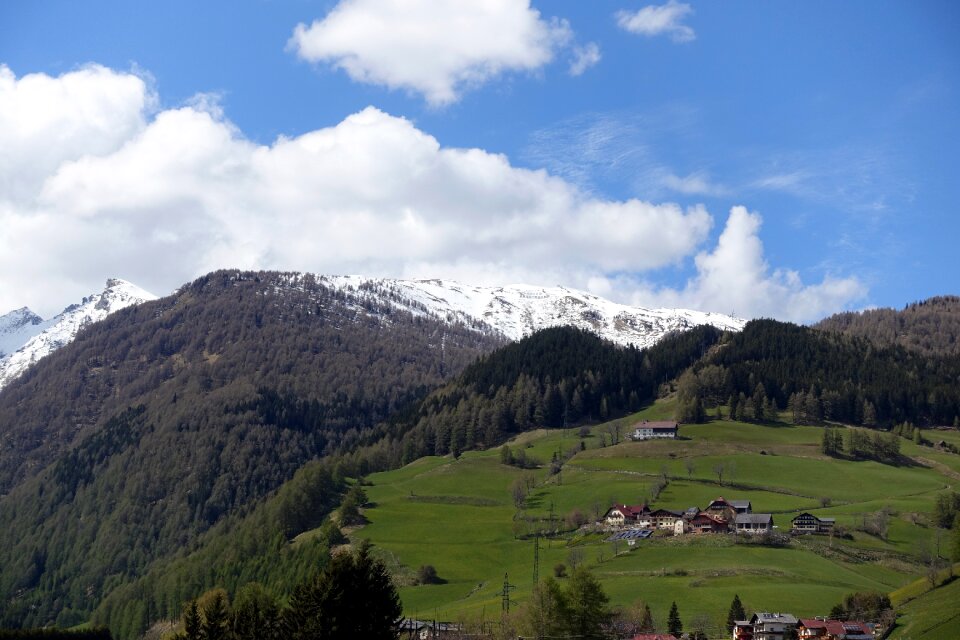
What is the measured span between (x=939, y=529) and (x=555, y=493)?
66.7 metres

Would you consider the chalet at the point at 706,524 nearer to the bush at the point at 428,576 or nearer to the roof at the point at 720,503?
the roof at the point at 720,503

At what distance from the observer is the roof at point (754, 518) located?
160250 millimetres

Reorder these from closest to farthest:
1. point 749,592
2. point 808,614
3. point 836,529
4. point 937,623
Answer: point 937,623 → point 808,614 → point 749,592 → point 836,529

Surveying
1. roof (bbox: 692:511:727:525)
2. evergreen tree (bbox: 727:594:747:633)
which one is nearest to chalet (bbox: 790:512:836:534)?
roof (bbox: 692:511:727:525)

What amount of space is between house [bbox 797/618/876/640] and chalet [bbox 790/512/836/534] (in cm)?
4816

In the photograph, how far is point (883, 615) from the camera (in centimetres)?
10856

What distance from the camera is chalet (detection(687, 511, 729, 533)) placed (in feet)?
533

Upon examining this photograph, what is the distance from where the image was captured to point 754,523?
160 meters

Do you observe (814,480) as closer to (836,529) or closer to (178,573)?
(836,529)

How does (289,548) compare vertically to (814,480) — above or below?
below

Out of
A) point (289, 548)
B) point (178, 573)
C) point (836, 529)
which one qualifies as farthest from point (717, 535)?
point (178, 573)

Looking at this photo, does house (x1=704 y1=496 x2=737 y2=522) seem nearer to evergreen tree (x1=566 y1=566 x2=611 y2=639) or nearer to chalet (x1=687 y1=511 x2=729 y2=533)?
chalet (x1=687 y1=511 x2=729 y2=533)

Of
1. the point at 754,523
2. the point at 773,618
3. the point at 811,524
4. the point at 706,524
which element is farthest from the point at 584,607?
the point at 811,524

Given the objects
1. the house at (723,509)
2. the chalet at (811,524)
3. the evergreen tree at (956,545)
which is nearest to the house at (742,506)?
the house at (723,509)
